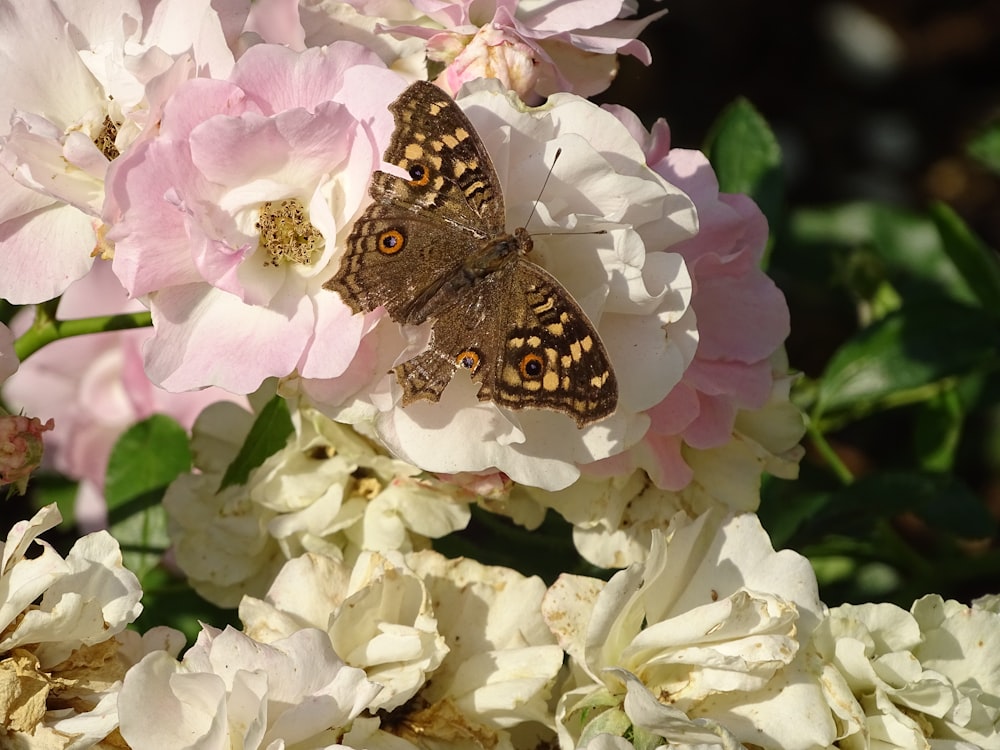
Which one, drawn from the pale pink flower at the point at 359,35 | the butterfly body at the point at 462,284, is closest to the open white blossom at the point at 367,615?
the butterfly body at the point at 462,284

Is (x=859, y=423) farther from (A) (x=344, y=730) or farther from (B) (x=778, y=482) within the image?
(A) (x=344, y=730)

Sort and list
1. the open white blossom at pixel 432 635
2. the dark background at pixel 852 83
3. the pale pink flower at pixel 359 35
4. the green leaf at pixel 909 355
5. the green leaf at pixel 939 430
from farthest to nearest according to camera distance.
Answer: the dark background at pixel 852 83
the green leaf at pixel 939 430
the green leaf at pixel 909 355
the pale pink flower at pixel 359 35
the open white blossom at pixel 432 635

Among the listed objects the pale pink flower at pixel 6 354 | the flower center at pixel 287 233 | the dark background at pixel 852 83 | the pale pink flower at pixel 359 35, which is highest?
the pale pink flower at pixel 359 35

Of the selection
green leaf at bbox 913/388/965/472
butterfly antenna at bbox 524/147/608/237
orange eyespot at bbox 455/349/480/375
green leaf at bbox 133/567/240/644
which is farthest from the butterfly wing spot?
green leaf at bbox 913/388/965/472

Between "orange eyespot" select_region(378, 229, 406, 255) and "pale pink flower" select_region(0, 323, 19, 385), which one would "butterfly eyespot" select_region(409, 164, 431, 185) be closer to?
"orange eyespot" select_region(378, 229, 406, 255)

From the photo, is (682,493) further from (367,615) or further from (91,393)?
(91,393)

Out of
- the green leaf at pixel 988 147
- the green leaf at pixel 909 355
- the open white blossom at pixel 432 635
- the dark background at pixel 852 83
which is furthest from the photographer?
the dark background at pixel 852 83

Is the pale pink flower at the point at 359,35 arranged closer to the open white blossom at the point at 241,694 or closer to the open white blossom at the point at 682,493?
the open white blossom at the point at 682,493
